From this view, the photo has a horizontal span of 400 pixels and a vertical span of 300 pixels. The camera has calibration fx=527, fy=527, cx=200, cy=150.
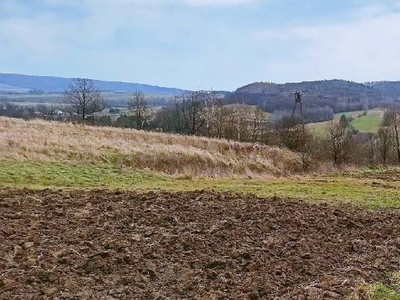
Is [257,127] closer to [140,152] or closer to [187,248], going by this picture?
[140,152]

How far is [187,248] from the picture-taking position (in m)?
8.09

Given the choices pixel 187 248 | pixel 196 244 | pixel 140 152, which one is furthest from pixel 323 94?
pixel 187 248

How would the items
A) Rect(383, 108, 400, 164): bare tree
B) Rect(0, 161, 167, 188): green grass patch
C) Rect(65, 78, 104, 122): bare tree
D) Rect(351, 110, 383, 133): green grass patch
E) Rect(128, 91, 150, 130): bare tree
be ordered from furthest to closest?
1. Rect(351, 110, 383, 133): green grass patch
2. Rect(128, 91, 150, 130): bare tree
3. Rect(65, 78, 104, 122): bare tree
4. Rect(383, 108, 400, 164): bare tree
5. Rect(0, 161, 167, 188): green grass patch

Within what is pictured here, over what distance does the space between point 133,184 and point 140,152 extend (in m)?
7.33

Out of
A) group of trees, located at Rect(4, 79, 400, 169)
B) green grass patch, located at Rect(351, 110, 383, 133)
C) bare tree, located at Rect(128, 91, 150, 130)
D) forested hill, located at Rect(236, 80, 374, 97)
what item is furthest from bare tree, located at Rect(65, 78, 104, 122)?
forested hill, located at Rect(236, 80, 374, 97)

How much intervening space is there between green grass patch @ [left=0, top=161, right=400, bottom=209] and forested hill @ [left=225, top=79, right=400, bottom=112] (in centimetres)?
6427

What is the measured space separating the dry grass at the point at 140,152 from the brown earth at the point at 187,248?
386 inches

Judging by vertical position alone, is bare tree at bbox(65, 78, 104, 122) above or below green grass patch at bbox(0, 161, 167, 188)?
above

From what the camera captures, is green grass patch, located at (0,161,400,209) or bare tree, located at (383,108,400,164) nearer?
green grass patch, located at (0,161,400,209)

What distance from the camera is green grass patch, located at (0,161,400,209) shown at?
14.5 metres

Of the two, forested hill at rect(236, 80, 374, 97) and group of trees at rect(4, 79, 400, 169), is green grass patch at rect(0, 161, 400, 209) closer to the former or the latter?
group of trees at rect(4, 79, 400, 169)

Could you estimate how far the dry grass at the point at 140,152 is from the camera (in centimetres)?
2159

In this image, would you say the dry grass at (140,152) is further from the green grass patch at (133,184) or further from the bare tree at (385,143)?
the bare tree at (385,143)

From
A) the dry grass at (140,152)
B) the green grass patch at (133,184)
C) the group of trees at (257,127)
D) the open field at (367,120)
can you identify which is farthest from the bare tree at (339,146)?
the green grass patch at (133,184)
